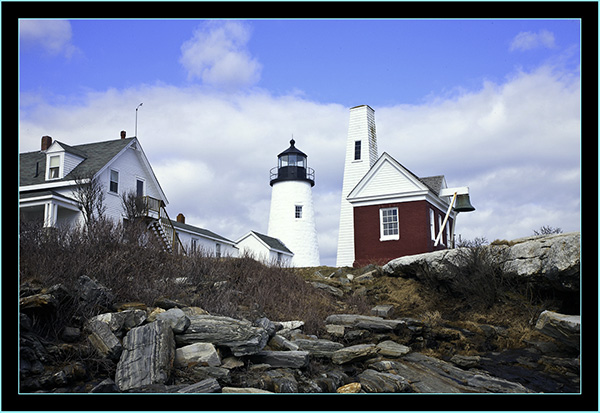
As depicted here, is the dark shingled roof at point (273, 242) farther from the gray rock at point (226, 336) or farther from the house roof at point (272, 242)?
the gray rock at point (226, 336)

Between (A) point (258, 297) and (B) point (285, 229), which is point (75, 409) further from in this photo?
(B) point (285, 229)

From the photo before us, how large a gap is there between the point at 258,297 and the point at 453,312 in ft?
16.3

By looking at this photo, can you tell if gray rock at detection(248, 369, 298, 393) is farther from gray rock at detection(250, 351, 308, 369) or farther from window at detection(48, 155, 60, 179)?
window at detection(48, 155, 60, 179)

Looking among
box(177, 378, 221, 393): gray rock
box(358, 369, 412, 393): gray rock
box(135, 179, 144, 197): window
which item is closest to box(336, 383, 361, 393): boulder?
box(358, 369, 412, 393): gray rock

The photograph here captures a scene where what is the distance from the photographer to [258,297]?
12898mm

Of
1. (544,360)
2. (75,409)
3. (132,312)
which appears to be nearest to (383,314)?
(544,360)

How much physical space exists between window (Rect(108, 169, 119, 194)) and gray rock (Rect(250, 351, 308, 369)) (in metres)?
19.0

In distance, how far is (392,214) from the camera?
22172mm

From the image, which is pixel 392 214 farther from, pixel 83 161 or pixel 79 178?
pixel 83 161

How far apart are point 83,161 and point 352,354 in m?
20.1

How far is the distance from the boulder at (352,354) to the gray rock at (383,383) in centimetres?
75

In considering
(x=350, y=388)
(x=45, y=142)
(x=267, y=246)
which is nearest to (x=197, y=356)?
(x=350, y=388)

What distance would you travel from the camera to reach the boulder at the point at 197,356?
7.66 meters

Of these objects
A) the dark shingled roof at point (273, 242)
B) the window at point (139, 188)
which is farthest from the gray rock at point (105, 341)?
the dark shingled roof at point (273, 242)
